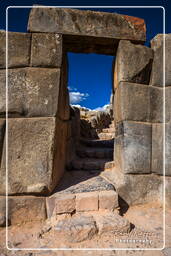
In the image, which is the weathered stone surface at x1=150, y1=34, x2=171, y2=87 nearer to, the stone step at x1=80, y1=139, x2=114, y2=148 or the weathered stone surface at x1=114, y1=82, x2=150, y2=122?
the weathered stone surface at x1=114, y1=82, x2=150, y2=122

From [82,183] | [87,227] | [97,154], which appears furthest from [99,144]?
[87,227]

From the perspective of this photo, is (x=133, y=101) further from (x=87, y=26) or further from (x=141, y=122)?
(x=87, y=26)

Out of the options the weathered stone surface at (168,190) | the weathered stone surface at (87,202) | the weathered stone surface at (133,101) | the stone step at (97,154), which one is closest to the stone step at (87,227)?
the weathered stone surface at (87,202)

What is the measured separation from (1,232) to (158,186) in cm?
242

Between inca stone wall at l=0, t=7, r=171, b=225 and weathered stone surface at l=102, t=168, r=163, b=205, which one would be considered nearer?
inca stone wall at l=0, t=7, r=171, b=225

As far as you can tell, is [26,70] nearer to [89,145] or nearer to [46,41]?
[46,41]

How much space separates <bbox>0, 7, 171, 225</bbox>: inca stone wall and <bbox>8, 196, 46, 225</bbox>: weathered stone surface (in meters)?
0.01

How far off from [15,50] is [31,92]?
67 cm

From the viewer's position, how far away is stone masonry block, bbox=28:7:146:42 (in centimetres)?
233

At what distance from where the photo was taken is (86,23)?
245 centimetres

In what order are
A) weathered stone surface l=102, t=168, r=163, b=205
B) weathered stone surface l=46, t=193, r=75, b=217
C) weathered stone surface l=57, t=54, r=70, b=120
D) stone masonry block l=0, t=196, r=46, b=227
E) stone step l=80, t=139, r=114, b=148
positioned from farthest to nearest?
1. stone step l=80, t=139, r=114, b=148
2. weathered stone surface l=57, t=54, r=70, b=120
3. weathered stone surface l=102, t=168, r=163, b=205
4. stone masonry block l=0, t=196, r=46, b=227
5. weathered stone surface l=46, t=193, r=75, b=217

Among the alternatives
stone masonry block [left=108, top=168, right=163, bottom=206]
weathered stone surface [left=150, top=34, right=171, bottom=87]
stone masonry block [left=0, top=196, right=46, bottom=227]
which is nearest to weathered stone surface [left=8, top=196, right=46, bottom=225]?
stone masonry block [left=0, top=196, right=46, bottom=227]

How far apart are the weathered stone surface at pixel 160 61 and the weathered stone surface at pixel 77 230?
240 cm

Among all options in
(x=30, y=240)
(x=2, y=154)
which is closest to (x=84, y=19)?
(x=2, y=154)
